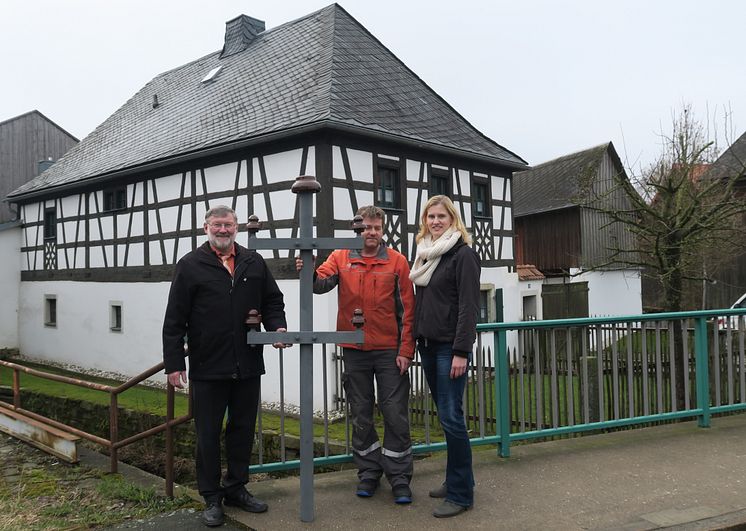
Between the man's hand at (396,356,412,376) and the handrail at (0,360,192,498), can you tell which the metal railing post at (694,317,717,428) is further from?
the handrail at (0,360,192,498)

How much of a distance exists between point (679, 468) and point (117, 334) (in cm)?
1404

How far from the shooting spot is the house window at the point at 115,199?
15.5 metres

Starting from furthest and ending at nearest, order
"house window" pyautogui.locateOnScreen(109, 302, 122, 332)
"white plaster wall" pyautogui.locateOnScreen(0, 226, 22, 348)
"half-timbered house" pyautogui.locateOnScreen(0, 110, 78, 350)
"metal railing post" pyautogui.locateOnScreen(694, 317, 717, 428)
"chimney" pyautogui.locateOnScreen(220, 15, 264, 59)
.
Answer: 1. "half-timbered house" pyautogui.locateOnScreen(0, 110, 78, 350)
2. "white plaster wall" pyautogui.locateOnScreen(0, 226, 22, 348)
3. "chimney" pyautogui.locateOnScreen(220, 15, 264, 59)
4. "house window" pyautogui.locateOnScreen(109, 302, 122, 332)
5. "metal railing post" pyautogui.locateOnScreen(694, 317, 717, 428)

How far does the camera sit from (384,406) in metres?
3.71

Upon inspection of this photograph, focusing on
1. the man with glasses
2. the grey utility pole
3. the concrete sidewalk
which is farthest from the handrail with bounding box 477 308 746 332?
the man with glasses

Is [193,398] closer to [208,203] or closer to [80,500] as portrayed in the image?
[80,500]

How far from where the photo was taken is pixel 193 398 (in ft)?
11.6

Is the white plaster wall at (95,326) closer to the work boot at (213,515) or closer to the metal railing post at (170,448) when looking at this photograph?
the metal railing post at (170,448)

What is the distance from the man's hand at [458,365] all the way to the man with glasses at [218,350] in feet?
3.14

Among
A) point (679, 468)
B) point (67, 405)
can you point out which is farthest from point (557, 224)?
point (679, 468)

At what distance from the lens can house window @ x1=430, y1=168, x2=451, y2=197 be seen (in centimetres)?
1333

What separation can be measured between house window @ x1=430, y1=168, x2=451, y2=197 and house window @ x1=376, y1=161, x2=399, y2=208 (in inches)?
41.5

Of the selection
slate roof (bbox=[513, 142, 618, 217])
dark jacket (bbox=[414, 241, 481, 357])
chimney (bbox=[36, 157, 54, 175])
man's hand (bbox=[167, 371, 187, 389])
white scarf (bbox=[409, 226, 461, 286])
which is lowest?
man's hand (bbox=[167, 371, 187, 389])

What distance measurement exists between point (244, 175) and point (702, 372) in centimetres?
929
